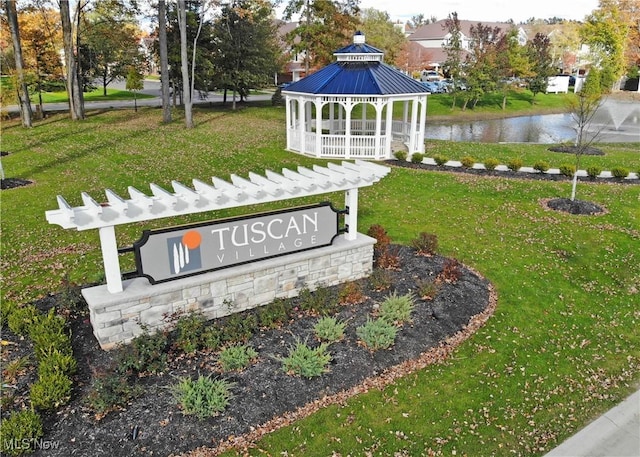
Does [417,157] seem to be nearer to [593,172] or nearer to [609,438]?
[593,172]

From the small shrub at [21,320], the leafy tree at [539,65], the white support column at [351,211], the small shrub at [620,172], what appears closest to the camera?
the small shrub at [21,320]

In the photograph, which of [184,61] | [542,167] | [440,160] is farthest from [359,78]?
[184,61]

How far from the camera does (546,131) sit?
33281 millimetres

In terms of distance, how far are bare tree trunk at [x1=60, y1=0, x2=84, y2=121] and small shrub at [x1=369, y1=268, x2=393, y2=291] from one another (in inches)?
933

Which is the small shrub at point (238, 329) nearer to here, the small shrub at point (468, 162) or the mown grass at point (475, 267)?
the mown grass at point (475, 267)

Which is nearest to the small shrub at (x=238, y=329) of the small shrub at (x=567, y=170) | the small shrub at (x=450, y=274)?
the small shrub at (x=450, y=274)

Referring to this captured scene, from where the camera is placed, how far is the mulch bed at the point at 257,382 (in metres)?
5.29

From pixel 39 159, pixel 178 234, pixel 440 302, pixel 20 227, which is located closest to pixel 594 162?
pixel 440 302

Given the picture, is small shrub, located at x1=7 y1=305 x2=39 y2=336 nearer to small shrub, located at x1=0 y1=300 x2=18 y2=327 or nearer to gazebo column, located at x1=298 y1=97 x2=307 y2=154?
small shrub, located at x1=0 y1=300 x2=18 y2=327

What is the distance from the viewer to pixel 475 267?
392 inches

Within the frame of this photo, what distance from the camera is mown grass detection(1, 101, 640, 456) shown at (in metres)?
5.70

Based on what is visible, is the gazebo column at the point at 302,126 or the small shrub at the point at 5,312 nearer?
the small shrub at the point at 5,312
